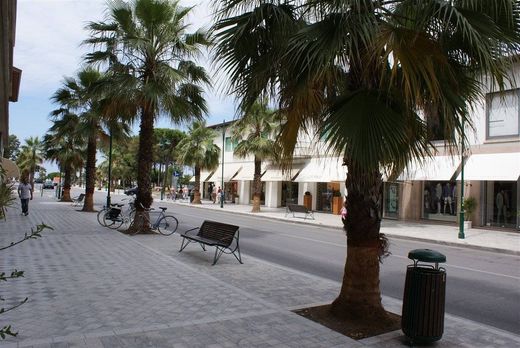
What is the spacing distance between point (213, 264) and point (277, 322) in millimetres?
4336

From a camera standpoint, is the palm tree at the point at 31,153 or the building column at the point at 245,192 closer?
the building column at the point at 245,192

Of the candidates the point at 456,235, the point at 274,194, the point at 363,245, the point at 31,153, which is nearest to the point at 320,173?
the point at 274,194

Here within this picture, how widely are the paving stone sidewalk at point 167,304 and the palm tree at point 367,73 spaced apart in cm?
103

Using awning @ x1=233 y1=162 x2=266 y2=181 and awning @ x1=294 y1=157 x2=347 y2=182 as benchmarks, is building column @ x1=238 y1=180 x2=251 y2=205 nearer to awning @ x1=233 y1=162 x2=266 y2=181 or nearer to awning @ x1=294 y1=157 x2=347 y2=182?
awning @ x1=233 y1=162 x2=266 y2=181

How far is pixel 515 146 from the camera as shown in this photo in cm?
2078

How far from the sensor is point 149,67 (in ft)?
50.5

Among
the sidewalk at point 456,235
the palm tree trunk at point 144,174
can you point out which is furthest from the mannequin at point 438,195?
the palm tree trunk at point 144,174

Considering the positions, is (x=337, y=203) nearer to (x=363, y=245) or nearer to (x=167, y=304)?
(x=167, y=304)

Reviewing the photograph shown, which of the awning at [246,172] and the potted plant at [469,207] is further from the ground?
the awning at [246,172]

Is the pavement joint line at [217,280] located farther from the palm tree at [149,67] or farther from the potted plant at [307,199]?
the potted plant at [307,199]

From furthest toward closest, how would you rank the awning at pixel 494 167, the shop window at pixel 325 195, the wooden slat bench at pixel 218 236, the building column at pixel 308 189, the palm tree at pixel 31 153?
the palm tree at pixel 31 153 < the building column at pixel 308 189 < the shop window at pixel 325 195 < the awning at pixel 494 167 < the wooden slat bench at pixel 218 236

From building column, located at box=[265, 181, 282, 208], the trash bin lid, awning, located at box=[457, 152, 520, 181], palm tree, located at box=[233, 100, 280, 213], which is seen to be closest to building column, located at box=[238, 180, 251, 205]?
building column, located at box=[265, 181, 282, 208]

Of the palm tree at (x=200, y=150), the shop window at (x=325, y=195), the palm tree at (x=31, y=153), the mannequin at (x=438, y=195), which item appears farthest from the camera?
the palm tree at (x=31, y=153)

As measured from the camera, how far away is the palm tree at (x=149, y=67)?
14.4 m
